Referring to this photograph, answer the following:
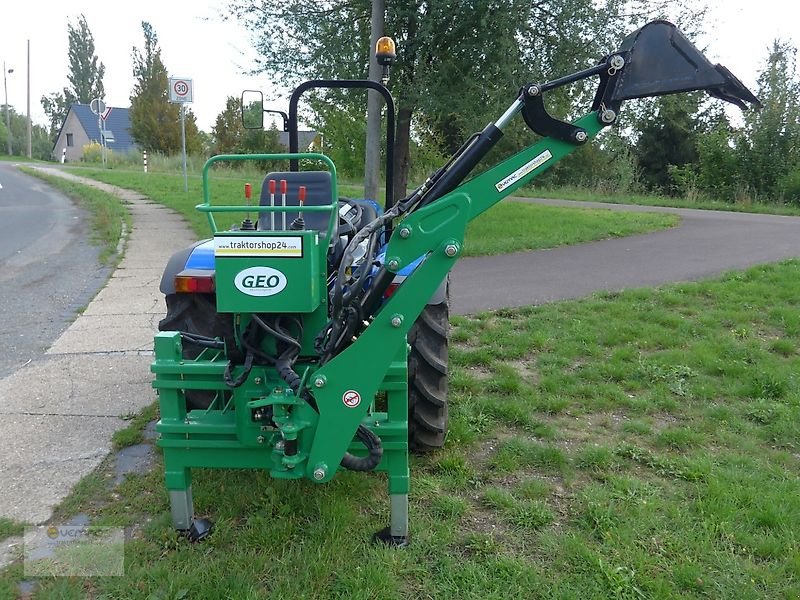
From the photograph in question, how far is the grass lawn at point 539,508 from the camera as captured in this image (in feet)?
8.74

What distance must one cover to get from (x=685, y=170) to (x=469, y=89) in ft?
58.2

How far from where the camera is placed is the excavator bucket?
258 centimetres

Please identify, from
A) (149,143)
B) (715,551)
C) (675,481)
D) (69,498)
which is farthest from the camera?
(149,143)

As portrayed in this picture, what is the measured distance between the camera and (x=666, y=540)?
294cm

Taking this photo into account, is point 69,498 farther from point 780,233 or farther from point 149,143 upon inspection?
point 149,143

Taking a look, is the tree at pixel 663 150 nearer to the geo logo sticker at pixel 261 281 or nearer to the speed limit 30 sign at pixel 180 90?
the speed limit 30 sign at pixel 180 90

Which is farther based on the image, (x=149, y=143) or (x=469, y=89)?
(x=149, y=143)

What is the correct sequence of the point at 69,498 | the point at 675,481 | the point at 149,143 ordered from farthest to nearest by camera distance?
the point at 149,143 < the point at 675,481 < the point at 69,498

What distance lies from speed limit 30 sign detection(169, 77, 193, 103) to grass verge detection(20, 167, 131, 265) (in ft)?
9.39

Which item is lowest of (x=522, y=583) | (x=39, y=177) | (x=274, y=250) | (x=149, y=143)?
(x=522, y=583)

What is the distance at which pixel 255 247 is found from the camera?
101 inches

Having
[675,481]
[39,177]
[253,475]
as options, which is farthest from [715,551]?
[39,177]

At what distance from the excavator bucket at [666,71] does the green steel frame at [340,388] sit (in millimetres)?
182

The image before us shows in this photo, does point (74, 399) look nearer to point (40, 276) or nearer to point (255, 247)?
point (255, 247)
